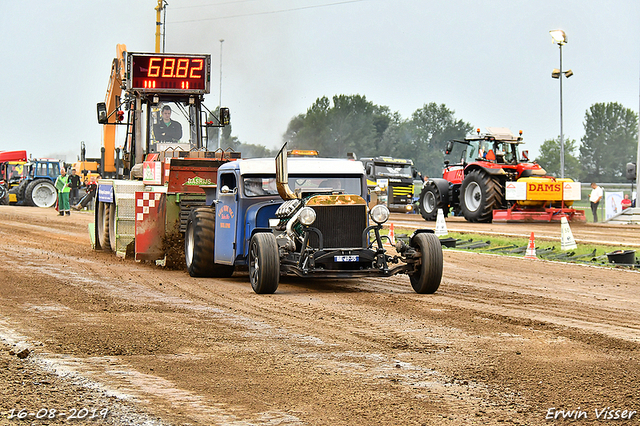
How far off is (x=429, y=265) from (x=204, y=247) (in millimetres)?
3350

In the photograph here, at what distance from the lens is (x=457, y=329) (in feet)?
23.3

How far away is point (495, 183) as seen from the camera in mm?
23172

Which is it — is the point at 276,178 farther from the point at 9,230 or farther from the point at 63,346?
the point at 9,230

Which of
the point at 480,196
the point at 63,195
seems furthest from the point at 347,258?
the point at 63,195

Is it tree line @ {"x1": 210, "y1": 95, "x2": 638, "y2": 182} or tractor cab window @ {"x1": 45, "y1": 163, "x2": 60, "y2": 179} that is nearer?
tractor cab window @ {"x1": 45, "y1": 163, "x2": 60, "y2": 179}

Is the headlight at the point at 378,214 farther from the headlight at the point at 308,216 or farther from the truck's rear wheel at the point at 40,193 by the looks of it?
the truck's rear wheel at the point at 40,193

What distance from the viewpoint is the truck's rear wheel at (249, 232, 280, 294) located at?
29.8 feet

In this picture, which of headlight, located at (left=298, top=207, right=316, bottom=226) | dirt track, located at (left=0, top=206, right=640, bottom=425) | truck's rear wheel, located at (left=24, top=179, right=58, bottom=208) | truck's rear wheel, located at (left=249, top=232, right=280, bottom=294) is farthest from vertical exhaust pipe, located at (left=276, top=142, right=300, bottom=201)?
truck's rear wheel, located at (left=24, top=179, right=58, bottom=208)

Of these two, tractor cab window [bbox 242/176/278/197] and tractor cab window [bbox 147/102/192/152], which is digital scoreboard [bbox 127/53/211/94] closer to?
tractor cab window [bbox 147/102/192/152]

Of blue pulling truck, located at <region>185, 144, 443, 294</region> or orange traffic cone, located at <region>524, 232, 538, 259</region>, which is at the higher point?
blue pulling truck, located at <region>185, 144, 443, 294</region>

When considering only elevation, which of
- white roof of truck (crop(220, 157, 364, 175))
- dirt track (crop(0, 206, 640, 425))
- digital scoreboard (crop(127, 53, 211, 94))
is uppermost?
digital scoreboard (crop(127, 53, 211, 94))

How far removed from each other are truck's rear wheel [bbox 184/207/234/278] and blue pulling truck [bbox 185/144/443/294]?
1 cm

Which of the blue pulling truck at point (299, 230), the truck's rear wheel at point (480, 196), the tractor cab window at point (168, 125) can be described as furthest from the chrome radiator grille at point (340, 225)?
the truck's rear wheel at point (480, 196)

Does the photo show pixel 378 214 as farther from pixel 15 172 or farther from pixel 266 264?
pixel 15 172
